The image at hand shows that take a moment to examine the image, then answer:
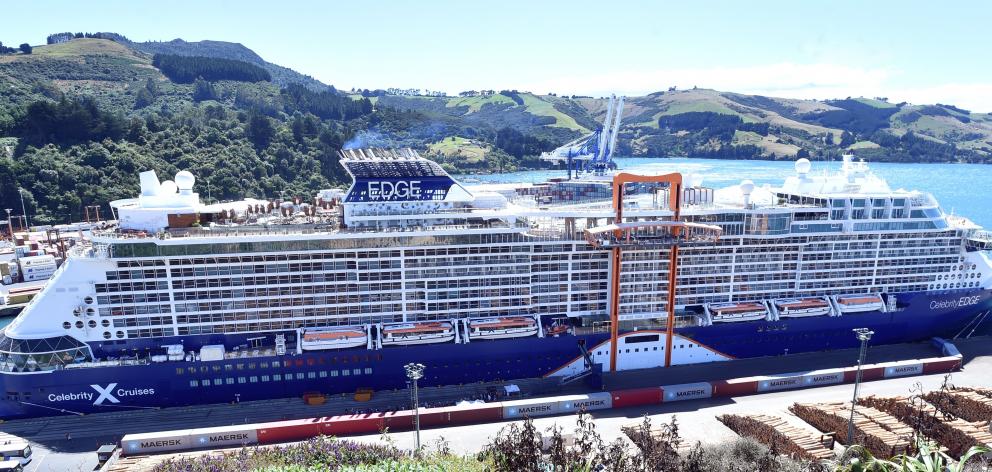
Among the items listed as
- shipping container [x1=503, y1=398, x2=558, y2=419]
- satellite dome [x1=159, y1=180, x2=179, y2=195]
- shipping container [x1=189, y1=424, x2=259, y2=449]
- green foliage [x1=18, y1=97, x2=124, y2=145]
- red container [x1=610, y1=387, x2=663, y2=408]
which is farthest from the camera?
green foliage [x1=18, y1=97, x2=124, y2=145]

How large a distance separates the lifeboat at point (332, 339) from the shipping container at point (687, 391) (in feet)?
50.8

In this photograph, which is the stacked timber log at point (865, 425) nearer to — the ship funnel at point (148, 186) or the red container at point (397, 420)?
the red container at point (397, 420)

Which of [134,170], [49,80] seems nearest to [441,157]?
[134,170]

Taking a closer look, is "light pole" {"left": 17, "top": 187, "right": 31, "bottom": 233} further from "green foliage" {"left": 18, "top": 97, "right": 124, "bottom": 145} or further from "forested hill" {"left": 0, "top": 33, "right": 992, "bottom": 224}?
"green foliage" {"left": 18, "top": 97, "right": 124, "bottom": 145}

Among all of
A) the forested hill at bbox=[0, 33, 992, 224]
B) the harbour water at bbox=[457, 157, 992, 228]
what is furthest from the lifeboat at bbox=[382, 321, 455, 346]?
the forested hill at bbox=[0, 33, 992, 224]

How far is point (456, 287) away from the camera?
30.3m

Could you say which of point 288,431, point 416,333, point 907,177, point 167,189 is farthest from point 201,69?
point 907,177

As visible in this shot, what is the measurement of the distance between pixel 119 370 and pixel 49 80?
419ft

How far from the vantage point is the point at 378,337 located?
95.0 ft

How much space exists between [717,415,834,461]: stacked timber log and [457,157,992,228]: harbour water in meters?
56.0

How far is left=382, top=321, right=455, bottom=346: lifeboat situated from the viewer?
95.2ft

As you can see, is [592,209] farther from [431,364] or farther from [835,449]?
[835,449]

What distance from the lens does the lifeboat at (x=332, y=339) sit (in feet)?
92.6

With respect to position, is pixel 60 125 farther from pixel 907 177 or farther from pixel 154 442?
pixel 907 177
